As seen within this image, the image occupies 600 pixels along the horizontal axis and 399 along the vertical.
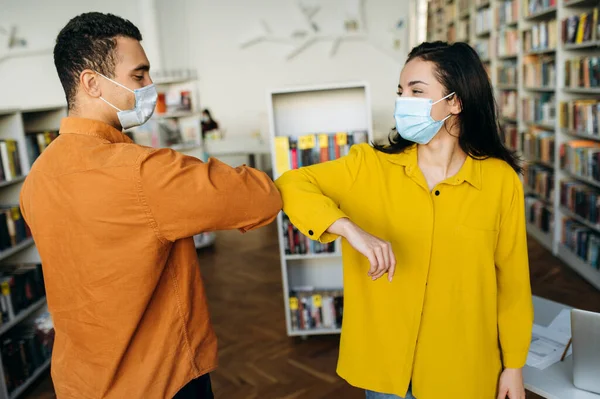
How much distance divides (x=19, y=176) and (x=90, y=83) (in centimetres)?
261

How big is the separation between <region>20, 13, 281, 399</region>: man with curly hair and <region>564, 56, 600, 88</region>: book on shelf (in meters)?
4.13

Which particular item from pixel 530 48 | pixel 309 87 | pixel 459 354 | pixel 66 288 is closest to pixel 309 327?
pixel 309 87

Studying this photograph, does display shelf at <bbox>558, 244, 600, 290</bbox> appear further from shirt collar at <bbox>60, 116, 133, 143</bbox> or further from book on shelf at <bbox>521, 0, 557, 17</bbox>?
shirt collar at <bbox>60, 116, 133, 143</bbox>

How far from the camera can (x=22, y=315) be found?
3371 mm

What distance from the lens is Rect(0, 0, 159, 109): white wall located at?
949 centimetres

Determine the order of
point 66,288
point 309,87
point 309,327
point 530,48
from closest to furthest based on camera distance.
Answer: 1. point 66,288
2. point 309,87
3. point 309,327
4. point 530,48

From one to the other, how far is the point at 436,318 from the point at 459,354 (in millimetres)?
115

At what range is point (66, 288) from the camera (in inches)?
47.6

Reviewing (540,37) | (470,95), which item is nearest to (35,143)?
(470,95)

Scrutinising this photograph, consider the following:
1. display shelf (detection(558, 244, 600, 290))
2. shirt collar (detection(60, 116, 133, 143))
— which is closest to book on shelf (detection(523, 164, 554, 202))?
display shelf (detection(558, 244, 600, 290))

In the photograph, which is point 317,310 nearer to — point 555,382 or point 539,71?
point 555,382

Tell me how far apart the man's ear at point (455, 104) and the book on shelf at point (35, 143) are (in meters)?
3.00

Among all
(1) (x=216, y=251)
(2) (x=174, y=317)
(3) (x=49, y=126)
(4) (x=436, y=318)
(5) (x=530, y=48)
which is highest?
(5) (x=530, y=48)

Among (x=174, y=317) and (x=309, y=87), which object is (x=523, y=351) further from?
(x=309, y=87)
